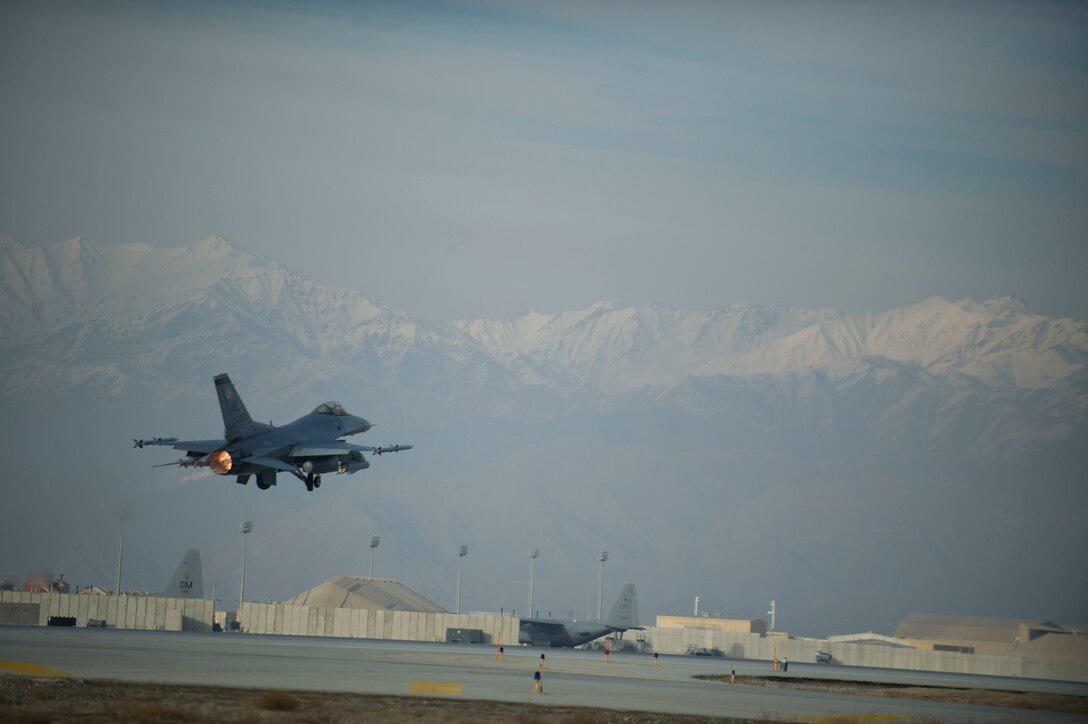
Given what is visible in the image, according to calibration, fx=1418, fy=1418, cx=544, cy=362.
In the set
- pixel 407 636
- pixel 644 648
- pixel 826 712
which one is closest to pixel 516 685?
pixel 826 712

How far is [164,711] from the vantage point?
1912 inches

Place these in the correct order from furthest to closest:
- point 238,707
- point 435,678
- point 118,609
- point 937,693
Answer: point 118,609, point 937,693, point 435,678, point 238,707

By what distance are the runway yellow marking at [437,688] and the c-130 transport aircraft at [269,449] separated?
2422 centimetres

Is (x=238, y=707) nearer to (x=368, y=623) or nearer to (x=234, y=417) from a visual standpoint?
(x=234, y=417)

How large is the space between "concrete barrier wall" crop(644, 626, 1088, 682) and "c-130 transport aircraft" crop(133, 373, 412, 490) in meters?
82.0

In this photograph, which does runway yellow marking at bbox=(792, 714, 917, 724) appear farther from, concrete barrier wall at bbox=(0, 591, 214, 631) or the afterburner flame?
concrete barrier wall at bbox=(0, 591, 214, 631)

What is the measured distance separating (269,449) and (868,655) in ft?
348

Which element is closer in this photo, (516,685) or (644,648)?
(516,685)

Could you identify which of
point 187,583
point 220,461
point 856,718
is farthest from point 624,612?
point 856,718

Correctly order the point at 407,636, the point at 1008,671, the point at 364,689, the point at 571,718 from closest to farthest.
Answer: the point at 571,718 → the point at 364,689 → the point at 407,636 → the point at 1008,671

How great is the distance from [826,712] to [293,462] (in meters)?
40.4

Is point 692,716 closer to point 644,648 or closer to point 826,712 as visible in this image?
point 826,712

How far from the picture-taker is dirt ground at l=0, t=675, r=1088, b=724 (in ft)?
158

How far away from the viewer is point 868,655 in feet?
573
